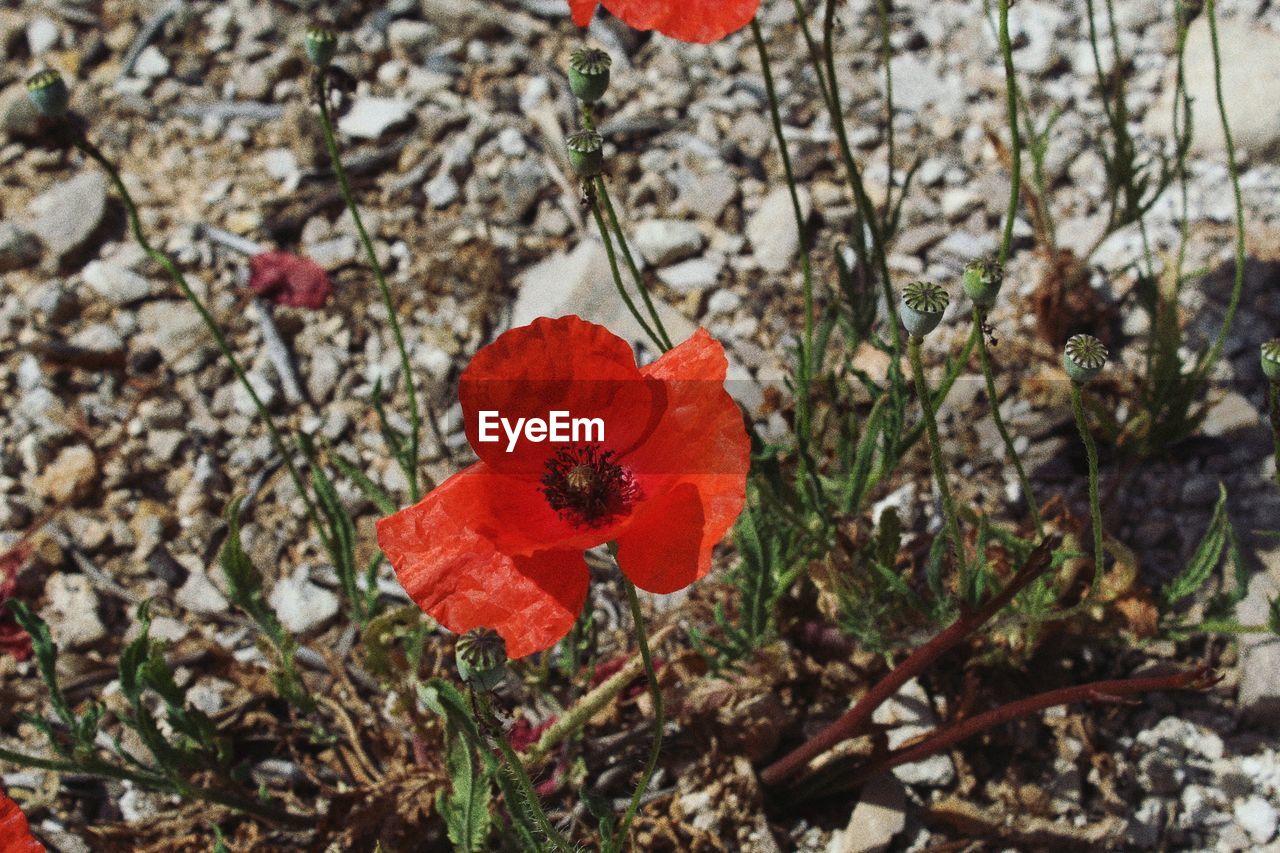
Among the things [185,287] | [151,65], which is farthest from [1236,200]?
[151,65]

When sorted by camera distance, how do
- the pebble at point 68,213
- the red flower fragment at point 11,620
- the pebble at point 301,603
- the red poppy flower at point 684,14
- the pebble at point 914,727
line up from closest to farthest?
1. the red poppy flower at point 684,14
2. the pebble at point 914,727
3. the red flower fragment at point 11,620
4. the pebble at point 301,603
5. the pebble at point 68,213

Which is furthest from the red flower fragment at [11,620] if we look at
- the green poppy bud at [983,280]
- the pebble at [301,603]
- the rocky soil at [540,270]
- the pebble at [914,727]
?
the green poppy bud at [983,280]

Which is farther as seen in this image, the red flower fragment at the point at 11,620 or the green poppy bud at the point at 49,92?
the red flower fragment at the point at 11,620

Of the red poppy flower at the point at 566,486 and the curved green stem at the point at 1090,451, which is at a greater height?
the red poppy flower at the point at 566,486

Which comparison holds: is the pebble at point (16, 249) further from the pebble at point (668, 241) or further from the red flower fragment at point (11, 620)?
the pebble at point (668, 241)

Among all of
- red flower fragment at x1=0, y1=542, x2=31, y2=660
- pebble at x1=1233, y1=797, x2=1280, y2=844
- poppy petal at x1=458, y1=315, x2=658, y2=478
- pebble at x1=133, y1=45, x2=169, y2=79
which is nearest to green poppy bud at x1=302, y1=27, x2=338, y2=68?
poppy petal at x1=458, y1=315, x2=658, y2=478

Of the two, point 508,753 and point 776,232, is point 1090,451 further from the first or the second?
point 776,232

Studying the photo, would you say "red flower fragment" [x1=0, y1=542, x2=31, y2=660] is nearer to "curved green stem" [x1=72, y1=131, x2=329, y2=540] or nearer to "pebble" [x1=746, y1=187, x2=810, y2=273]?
"curved green stem" [x1=72, y1=131, x2=329, y2=540]
